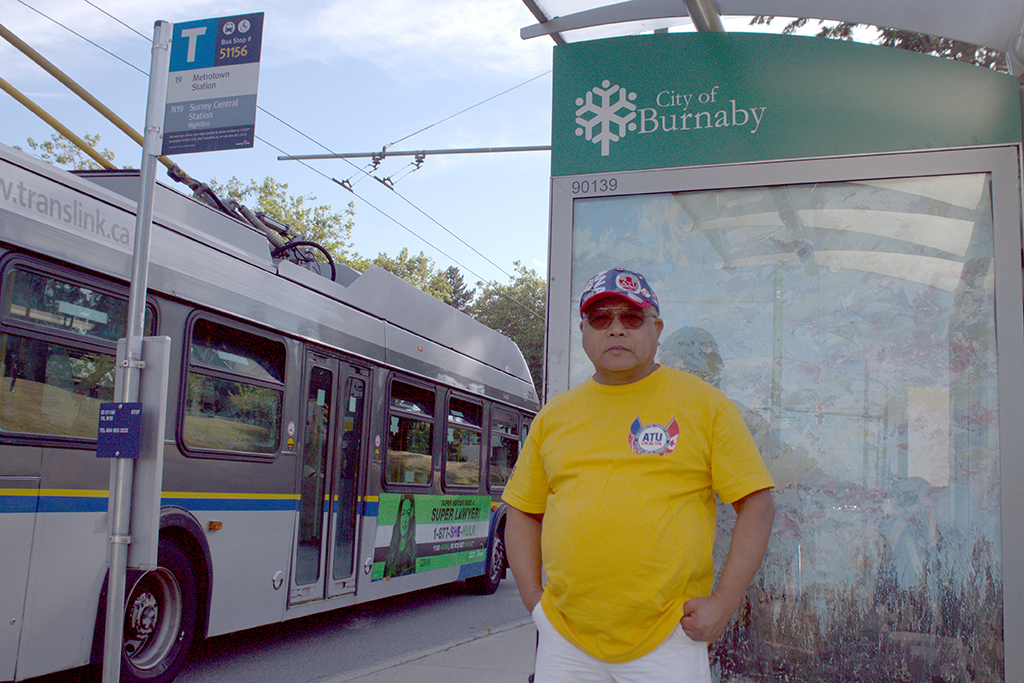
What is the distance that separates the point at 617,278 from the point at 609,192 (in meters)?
0.98

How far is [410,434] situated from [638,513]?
7349 millimetres

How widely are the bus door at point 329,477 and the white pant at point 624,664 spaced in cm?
525

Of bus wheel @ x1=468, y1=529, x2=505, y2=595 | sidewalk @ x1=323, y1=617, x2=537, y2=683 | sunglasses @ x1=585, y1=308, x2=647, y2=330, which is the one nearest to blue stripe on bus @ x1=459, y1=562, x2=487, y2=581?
bus wheel @ x1=468, y1=529, x2=505, y2=595

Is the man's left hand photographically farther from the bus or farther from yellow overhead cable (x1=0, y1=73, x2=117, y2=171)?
yellow overhead cable (x1=0, y1=73, x2=117, y2=171)

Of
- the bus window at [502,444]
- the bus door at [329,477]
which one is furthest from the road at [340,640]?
the bus window at [502,444]

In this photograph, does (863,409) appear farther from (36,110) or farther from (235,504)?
(36,110)

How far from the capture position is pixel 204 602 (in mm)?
6438

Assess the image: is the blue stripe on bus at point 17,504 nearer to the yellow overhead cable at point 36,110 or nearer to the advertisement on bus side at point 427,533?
the yellow overhead cable at point 36,110

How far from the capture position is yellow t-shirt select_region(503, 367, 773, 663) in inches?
96.7

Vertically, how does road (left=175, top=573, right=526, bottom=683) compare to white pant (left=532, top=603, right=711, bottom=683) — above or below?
A: below

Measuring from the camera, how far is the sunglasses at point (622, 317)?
8.91 feet

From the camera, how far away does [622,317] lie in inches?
107

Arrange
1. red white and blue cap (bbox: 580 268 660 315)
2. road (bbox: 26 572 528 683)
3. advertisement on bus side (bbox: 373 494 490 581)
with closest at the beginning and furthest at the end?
red white and blue cap (bbox: 580 268 660 315) → road (bbox: 26 572 528 683) → advertisement on bus side (bbox: 373 494 490 581)

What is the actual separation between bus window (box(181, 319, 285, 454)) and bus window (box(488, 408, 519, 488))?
207 inches
